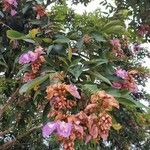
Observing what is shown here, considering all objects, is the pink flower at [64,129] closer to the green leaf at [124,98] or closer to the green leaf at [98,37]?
the green leaf at [124,98]

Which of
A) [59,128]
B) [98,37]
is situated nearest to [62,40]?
[98,37]

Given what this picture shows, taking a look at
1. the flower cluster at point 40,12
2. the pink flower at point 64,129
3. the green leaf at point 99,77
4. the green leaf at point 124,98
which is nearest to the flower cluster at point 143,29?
the flower cluster at point 40,12

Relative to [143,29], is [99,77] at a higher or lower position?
lower

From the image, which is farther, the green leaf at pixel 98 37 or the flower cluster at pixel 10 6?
the flower cluster at pixel 10 6

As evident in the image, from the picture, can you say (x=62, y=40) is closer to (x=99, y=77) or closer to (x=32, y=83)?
(x=99, y=77)

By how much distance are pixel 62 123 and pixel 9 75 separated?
1472 mm

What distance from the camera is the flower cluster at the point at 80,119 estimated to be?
1281 mm

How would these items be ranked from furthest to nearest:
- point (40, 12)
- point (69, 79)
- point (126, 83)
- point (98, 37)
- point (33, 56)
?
1. point (40, 12)
2. point (98, 37)
3. point (126, 83)
4. point (33, 56)
5. point (69, 79)

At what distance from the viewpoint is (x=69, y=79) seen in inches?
62.7

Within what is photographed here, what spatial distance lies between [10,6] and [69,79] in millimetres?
983

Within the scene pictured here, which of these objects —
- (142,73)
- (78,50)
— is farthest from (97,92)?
(142,73)

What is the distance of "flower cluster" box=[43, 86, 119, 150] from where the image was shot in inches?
50.4

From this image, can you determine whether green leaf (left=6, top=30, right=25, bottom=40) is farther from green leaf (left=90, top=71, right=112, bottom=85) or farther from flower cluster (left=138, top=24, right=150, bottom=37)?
flower cluster (left=138, top=24, right=150, bottom=37)

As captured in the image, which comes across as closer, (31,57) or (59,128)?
(59,128)
